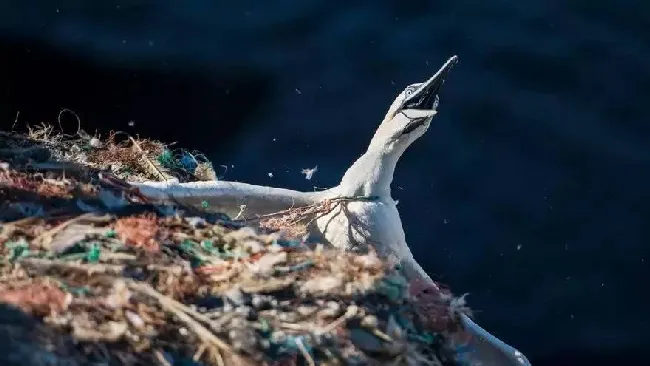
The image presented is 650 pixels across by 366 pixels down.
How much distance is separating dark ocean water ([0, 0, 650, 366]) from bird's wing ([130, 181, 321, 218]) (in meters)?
2.35

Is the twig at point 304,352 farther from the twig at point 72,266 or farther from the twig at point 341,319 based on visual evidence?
the twig at point 72,266

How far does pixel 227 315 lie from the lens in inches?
150

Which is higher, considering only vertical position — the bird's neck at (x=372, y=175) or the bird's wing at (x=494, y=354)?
the bird's neck at (x=372, y=175)

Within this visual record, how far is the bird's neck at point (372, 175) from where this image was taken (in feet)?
20.2

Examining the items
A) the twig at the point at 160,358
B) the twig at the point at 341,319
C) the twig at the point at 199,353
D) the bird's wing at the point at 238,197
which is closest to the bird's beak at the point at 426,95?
the bird's wing at the point at 238,197

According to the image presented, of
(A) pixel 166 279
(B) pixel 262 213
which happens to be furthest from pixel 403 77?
(A) pixel 166 279

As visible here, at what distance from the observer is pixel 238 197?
5.95m

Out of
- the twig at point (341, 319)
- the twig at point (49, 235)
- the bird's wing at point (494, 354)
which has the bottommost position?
the bird's wing at point (494, 354)

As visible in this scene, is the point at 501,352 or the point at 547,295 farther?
the point at 547,295

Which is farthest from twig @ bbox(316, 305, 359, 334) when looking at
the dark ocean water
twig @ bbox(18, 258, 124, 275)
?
the dark ocean water

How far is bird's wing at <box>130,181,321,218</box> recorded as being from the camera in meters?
5.68

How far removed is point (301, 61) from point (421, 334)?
5.59 metres

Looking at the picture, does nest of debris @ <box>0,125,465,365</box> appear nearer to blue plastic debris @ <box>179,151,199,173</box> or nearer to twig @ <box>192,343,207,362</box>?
twig @ <box>192,343,207,362</box>

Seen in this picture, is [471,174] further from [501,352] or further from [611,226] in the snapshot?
[501,352]
